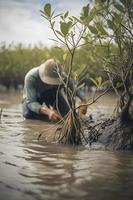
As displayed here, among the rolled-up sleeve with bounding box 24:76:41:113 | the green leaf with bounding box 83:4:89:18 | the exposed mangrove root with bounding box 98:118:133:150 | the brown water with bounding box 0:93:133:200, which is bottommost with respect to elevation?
the brown water with bounding box 0:93:133:200

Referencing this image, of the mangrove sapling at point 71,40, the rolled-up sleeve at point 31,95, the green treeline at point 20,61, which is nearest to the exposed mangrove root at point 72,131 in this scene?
the mangrove sapling at point 71,40

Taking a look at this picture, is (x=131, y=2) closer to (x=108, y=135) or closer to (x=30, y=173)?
(x=108, y=135)

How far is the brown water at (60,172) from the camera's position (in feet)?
8.71

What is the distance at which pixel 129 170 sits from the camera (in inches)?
131

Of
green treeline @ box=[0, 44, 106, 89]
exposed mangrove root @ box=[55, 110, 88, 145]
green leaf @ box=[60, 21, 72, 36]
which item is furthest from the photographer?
green treeline @ box=[0, 44, 106, 89]

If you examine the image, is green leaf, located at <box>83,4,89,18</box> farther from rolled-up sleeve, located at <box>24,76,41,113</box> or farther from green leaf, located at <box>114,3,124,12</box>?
rolled-up sleeve, located at <box>24,76,41,113</box>

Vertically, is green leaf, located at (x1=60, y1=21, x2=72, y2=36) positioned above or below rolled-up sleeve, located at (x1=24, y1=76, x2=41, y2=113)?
above

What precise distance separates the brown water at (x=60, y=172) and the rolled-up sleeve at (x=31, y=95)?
149 cm

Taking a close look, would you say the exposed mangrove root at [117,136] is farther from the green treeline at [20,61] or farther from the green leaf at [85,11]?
the green treeline at [20,61]

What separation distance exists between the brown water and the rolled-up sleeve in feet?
4.87

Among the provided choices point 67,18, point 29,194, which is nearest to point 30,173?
point 29,194

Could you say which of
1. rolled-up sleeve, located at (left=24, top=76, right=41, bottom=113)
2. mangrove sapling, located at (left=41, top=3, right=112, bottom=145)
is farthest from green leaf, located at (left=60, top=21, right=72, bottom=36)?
rolled-up sleeve, located at (left=24, top=76, right=41, bottom=113)

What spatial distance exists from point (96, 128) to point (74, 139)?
438mm

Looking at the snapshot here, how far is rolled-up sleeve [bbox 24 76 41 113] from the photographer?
19.9 feet
